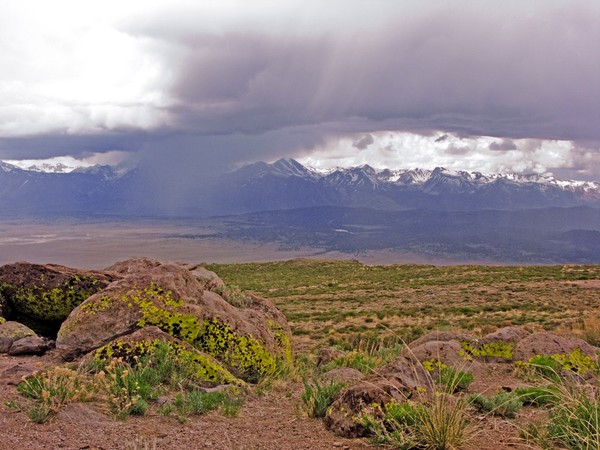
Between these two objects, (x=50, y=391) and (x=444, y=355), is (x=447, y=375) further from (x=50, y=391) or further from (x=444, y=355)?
(x=50, y=391)

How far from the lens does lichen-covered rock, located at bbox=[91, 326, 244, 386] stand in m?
9.05

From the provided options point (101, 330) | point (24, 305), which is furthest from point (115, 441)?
point (24, 305)

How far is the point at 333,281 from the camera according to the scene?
59094 millimetres

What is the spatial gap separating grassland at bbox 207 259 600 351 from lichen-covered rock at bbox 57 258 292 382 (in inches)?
147

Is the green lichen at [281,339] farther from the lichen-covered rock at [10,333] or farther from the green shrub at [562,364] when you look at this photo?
the lichen-covered rock at [10,333]

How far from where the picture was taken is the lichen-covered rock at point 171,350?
905 centimetres

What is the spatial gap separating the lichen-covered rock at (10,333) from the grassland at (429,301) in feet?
29.1

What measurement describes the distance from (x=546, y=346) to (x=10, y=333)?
490 inches

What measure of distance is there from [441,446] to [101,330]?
7331 mm

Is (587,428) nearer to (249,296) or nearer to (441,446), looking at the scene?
(441,446)

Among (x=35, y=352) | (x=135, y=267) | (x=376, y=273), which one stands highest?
(x=135, y=267)

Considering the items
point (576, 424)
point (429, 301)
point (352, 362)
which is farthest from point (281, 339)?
point (429, 301)

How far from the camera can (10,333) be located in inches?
464

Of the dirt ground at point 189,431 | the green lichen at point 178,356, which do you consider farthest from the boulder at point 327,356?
the dirt ground at point 189,431
